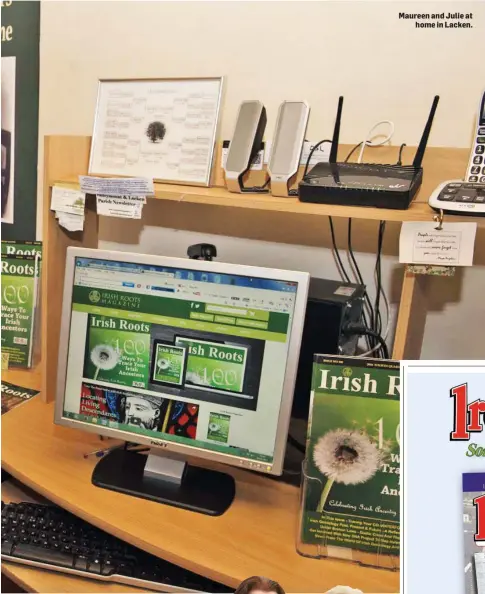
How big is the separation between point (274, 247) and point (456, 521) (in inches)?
39.1

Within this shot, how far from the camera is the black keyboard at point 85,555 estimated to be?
93 centimetres

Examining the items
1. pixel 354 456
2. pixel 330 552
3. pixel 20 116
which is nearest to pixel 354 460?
pixel 354 456

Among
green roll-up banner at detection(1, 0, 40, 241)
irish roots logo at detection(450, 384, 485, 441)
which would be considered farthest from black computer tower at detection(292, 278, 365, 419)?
green roll-up banner at detection(1, 0, 40, 241)

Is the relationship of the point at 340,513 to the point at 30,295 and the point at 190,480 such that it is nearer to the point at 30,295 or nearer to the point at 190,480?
the point at 190,480

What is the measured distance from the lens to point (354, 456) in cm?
88

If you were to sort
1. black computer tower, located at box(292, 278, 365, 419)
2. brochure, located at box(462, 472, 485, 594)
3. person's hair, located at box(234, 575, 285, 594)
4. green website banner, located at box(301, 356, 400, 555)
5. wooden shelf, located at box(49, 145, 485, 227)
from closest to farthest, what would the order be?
brochure, located at box(462, 472, 485, 594) < person's hair, located at box(234, 575, 285, 594) < green website banner, located at box(301, 356, 400, 555) < wooden shelf, located at box(49, 145, 485, 227) < black computer tower, located at box(292, 278, 365, 419)

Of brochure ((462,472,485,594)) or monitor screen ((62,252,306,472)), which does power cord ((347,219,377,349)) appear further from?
brochure ((462,472,485,594))

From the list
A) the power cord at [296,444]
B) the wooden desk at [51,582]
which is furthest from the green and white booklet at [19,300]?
the power cord at [296,444]

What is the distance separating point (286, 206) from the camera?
104cm

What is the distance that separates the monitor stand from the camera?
3.36 ft

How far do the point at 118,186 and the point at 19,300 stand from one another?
1.80 ft

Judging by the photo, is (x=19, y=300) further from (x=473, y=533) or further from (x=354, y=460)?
(x=473, y=533)

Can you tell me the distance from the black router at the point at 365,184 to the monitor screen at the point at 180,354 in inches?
7.3

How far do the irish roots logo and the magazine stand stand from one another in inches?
17.7
